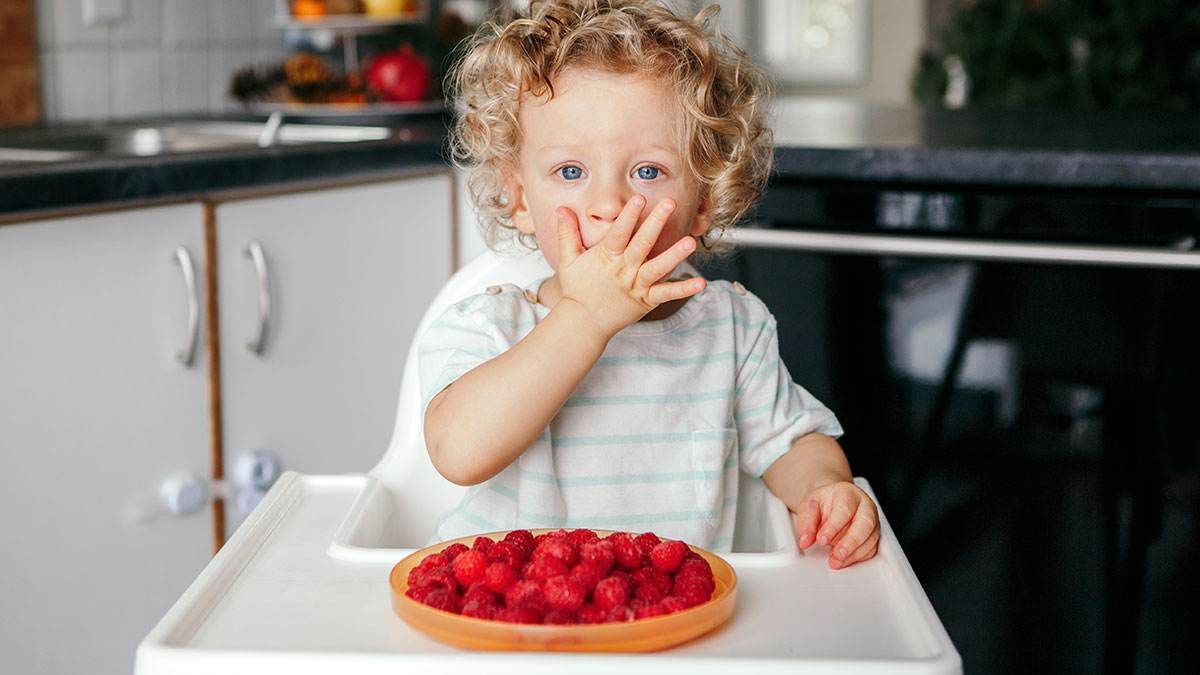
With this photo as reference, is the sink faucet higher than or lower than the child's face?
higher

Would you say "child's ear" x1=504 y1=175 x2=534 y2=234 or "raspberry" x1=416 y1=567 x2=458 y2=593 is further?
"child's ear" x1=504 y1=175 x2=534 y2=234

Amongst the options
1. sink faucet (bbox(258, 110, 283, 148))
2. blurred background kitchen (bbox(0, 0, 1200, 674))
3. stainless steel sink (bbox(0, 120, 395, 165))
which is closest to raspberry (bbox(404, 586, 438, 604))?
blurred background kitchen (bbox(0, 0, 1200, 674))

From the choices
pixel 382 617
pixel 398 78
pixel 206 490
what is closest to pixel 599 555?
pixel 382 617

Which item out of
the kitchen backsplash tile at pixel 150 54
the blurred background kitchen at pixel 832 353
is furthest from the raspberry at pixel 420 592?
the kitchen backsplash tile at pixel 150 54

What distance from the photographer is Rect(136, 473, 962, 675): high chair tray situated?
0.56 m

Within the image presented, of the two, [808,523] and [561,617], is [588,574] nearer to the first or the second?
[561,617]

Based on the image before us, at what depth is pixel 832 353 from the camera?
5.18 ft

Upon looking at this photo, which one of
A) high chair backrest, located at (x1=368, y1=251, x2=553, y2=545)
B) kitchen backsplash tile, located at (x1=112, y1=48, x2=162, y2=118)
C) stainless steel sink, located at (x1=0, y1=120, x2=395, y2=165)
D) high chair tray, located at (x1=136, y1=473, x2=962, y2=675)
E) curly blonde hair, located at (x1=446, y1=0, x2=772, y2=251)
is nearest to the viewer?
high chair tray, located at (x1=136, y1=473, x2=962, y2=675)

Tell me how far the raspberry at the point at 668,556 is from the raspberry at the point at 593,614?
6cm

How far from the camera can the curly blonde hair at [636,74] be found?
2.95 ft

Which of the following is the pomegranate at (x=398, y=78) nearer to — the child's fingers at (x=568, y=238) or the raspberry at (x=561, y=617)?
the child's fingers at (x=568, y=238)

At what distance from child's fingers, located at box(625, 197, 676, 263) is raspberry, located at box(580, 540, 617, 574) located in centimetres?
19

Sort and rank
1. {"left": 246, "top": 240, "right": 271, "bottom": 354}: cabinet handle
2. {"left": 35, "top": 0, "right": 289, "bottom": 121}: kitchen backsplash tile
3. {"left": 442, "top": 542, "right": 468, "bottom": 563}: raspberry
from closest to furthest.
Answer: {"left": 442, "top": 542, "right": 468, "bottom": 563}: raspberry, {"left": 246, "top": 240, "right": 271, "bottom": 354}: cabinet handle, {"left": 35, "top": 0, "right": 289, "bottom": 121}: kitchen backsplash tile

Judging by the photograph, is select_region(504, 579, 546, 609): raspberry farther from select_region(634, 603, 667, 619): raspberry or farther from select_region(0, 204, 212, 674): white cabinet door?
select_region(0, 204, 212, 674): white cabinet door
